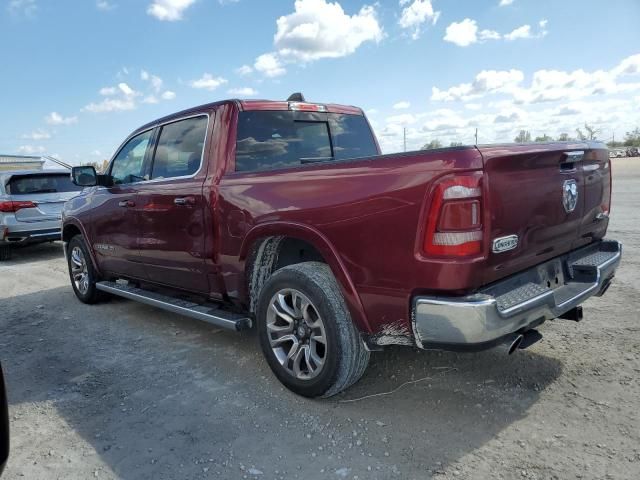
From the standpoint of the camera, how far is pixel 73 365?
4008 millimetres

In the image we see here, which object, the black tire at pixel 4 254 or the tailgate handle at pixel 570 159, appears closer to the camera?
the tailgate handle at pixel 570 159

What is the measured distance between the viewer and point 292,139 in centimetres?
408

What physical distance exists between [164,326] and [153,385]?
54.7 inches

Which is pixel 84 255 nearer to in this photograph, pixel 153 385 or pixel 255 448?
pixel 153 385

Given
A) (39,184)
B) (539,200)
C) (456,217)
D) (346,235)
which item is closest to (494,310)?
(456,217)

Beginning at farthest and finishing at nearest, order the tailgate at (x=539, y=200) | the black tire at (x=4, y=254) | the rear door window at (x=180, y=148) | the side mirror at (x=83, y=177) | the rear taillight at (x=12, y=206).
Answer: the black tire at (x=4, y=254)
the rear taillight at (x=12, y=206)
the side mirror at (x=83, y=177)
the rear door window at (x=180, y=148)
the tailgate at (x=539, y=200)

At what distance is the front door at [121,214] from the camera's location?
4660mm

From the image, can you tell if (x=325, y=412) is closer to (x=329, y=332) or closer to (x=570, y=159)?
(x=329, y=332)

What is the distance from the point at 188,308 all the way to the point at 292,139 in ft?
5.22

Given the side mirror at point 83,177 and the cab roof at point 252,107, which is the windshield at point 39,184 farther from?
the cab roof at point 252,107

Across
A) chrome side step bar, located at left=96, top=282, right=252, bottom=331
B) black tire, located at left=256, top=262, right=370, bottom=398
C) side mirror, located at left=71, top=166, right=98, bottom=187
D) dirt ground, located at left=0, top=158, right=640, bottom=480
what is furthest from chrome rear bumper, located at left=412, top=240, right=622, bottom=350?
side mirror, located at left=71, top=166, right=98, bottom=187

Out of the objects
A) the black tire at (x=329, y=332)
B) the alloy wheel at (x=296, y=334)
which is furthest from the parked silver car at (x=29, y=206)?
the black tire at (x=329, y=332)

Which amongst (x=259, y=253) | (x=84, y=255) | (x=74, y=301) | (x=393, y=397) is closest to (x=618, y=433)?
(x=393, y=397)

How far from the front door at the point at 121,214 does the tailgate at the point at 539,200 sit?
10.6 ft
